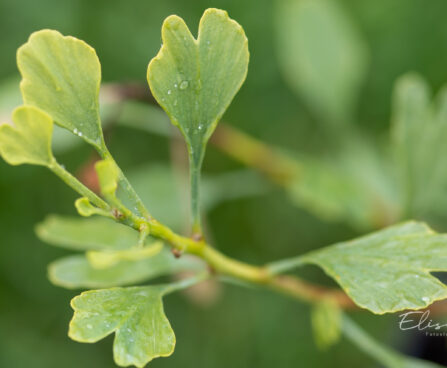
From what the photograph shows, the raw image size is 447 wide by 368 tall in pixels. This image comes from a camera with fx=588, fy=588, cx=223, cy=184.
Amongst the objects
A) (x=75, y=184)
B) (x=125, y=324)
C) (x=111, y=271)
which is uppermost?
(x=75, y=184)

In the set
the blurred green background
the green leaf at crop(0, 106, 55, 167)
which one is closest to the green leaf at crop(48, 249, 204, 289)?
the green leaf at crop(0, 106, 55, 167)

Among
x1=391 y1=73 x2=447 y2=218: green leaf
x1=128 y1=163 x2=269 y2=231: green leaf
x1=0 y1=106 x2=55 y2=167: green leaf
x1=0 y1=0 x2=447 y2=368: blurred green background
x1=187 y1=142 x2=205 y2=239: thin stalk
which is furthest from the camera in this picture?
x1=0 y1=0 x2=447 y2=368: blurred green background

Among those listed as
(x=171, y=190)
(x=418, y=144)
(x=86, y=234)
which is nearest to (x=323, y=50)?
(x=171, y=190)

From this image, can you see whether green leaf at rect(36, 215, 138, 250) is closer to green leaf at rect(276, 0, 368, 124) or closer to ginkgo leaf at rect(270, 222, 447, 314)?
ginkgo leaf at rect(270, 222, 447, 314)

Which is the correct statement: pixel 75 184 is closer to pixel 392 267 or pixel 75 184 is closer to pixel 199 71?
pixel 199 71

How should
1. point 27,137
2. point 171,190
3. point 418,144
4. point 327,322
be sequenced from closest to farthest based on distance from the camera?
1. point 27,137
2. point 327,322
3. point 418,144
4. point 171,190
